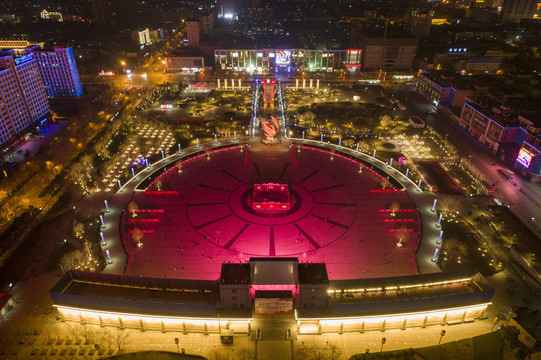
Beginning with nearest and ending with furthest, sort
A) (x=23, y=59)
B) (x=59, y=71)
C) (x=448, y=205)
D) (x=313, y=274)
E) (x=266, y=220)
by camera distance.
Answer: (x=313, y=274), (x=266, y=220), (x=448, y=205), (x=23, y=59), (x=59, y=71)

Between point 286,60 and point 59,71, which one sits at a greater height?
point 59,71

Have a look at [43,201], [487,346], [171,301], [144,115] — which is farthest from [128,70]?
[487,346]

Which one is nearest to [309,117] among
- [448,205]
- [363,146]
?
[363,146]

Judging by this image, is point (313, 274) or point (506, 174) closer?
point (313, 274)

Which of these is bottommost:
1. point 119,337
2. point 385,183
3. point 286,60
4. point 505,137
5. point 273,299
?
point 119,337

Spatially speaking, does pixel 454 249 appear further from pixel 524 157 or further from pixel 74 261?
pixel 74 261

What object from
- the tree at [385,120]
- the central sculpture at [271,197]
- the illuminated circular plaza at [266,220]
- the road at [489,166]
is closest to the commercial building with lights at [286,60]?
the road at [489,166]

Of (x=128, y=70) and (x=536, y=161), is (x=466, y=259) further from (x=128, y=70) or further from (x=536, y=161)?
(x=128, y=70)
